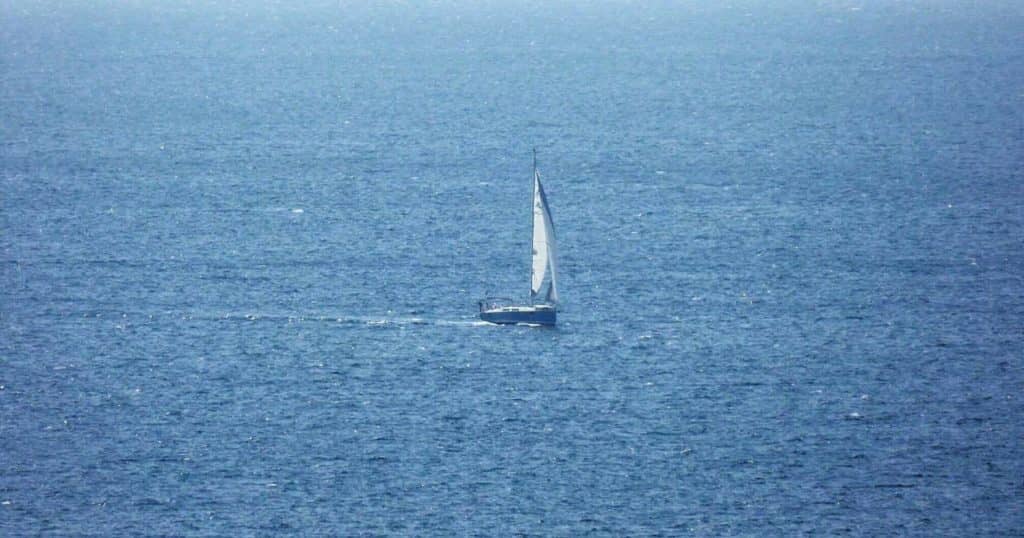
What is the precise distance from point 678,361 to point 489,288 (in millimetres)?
19854

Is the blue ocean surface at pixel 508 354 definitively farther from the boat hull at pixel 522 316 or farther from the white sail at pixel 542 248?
the white sail at pixel 542 248

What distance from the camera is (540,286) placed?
11750 cm

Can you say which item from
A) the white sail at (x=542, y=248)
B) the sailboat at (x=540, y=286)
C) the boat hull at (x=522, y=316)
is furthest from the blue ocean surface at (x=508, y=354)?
the white sail at (x=542, y=248)

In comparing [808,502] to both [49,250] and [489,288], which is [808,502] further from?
[49,250]

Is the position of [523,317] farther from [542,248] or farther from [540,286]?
[542,248]

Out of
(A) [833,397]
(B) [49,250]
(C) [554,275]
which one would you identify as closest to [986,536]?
(A) [833,397]

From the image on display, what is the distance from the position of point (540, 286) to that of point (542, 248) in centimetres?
250

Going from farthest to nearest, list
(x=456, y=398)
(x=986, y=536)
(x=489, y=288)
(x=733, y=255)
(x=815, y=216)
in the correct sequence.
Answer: (x=815, y=216), (x=733, y=255), (x=489, y=288), (x=456, y=398), (x=986, y=536)

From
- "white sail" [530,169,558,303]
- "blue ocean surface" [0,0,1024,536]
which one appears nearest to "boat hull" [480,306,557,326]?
"white sail" [530,169,558,303]

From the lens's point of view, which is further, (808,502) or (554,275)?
(554,275)

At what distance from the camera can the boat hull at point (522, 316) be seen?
11681 cm

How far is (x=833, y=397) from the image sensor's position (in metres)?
104

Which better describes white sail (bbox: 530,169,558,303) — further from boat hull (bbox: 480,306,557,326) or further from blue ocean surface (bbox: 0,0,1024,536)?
blue ocean surface (bbox: 0,0,1024,536)

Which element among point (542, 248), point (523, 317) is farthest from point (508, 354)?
point (542, 248)
